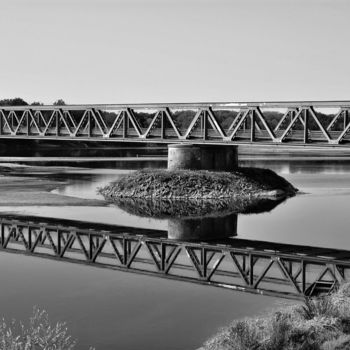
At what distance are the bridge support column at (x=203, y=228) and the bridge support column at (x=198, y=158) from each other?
18133mm

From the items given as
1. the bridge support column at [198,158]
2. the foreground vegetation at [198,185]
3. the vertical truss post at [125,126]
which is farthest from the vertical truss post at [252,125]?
the vertical truss post at [125,126]

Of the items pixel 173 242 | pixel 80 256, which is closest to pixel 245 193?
pixel 173 242

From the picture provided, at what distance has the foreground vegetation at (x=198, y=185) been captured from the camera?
62.6m

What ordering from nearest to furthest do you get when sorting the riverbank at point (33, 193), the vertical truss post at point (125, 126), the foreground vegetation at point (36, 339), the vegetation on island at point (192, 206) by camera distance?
the foreground vegetation at point (36, 339) < the vegetation on island at point (192, 206) < the riverbank at point (33, 193) < the vertical truss post at point (125, 126)

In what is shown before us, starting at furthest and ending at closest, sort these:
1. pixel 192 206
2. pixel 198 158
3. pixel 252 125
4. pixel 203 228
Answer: pixel 198 158, pixel 252 125, pixel 192 206, pixel 203 228

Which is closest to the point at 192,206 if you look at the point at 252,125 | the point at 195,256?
the point at 252,125

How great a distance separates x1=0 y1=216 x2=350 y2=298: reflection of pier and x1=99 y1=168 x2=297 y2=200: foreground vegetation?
20475 mm

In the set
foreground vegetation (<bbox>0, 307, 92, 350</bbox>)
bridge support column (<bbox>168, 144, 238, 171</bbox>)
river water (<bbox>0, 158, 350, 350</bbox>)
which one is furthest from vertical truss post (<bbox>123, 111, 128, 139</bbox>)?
foreground vegetation (<bbox>0, 307, 92, 350</bbox>)

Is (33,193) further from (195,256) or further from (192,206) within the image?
(195,256)

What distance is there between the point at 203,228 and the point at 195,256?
35.1 ft

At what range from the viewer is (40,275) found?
28.3 meters

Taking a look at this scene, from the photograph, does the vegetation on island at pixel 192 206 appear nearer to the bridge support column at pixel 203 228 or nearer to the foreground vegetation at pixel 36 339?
the bridge support column at pixel 203 228

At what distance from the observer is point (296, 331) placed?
17594mm

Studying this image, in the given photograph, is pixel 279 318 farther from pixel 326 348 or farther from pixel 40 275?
pixel 40 275
